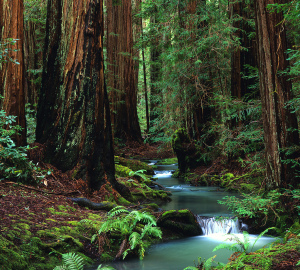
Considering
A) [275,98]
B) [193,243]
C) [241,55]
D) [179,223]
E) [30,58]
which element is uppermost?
[30,58]

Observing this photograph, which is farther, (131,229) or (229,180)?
(229,180)

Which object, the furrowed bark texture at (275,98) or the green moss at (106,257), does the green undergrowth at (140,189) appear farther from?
the green moss at (106,257)

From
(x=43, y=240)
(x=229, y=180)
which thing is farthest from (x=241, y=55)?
(x=43, y=240)

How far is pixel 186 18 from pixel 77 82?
654cm

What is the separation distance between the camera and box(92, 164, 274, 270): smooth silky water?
4.71m

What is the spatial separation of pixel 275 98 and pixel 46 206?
462 centimetres

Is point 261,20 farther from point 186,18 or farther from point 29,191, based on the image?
point 186,18

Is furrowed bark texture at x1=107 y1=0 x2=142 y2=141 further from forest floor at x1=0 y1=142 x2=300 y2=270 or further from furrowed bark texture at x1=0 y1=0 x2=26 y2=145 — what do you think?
forest floor at x1=0 y1=142 x2=300 y2=270

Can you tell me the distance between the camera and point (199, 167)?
13.7 metres

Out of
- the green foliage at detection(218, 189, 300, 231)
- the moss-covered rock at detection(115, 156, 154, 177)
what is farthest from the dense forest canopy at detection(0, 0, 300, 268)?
the moss-covered rock at detection(115, 156, 154, 177)

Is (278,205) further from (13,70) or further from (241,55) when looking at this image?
(241,55)

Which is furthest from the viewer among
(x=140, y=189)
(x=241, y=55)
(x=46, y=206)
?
(x=241, y=55)

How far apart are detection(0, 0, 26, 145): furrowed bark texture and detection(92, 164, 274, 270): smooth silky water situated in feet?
13.3

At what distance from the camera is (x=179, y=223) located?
6258 mm
